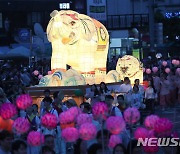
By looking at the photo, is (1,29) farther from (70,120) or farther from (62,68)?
(70,120)

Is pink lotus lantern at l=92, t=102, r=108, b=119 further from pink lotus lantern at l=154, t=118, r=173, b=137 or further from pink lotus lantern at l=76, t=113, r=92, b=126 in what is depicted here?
pink lotus lantern at l=154, t=118, r=173, b=137

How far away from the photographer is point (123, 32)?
4897cm

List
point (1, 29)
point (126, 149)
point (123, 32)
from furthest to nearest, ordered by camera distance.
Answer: point (1, 29) < point (123, 32) < point (126, 149)

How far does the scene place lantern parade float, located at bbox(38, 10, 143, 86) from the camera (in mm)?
18578

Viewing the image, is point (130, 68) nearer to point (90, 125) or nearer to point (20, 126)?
point (20, 126)

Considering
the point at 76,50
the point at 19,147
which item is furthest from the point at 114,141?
the point at 76,50

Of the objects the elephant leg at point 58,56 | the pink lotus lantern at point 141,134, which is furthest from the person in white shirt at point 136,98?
the pink lotus lantern at point 141,134

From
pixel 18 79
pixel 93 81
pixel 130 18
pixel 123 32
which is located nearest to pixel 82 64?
pixel 93 81

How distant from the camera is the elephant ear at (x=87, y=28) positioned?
62.8 ft

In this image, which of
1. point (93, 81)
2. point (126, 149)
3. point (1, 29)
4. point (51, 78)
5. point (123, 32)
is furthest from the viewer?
point (1, 29)

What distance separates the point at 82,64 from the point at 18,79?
3.56 meters

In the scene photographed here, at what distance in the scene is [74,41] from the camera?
1914 cm

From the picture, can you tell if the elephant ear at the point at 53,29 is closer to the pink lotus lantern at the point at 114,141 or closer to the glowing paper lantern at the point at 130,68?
the glowing paper lantern at the point at 130,68

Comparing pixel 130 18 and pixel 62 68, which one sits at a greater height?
pixel 130 18
